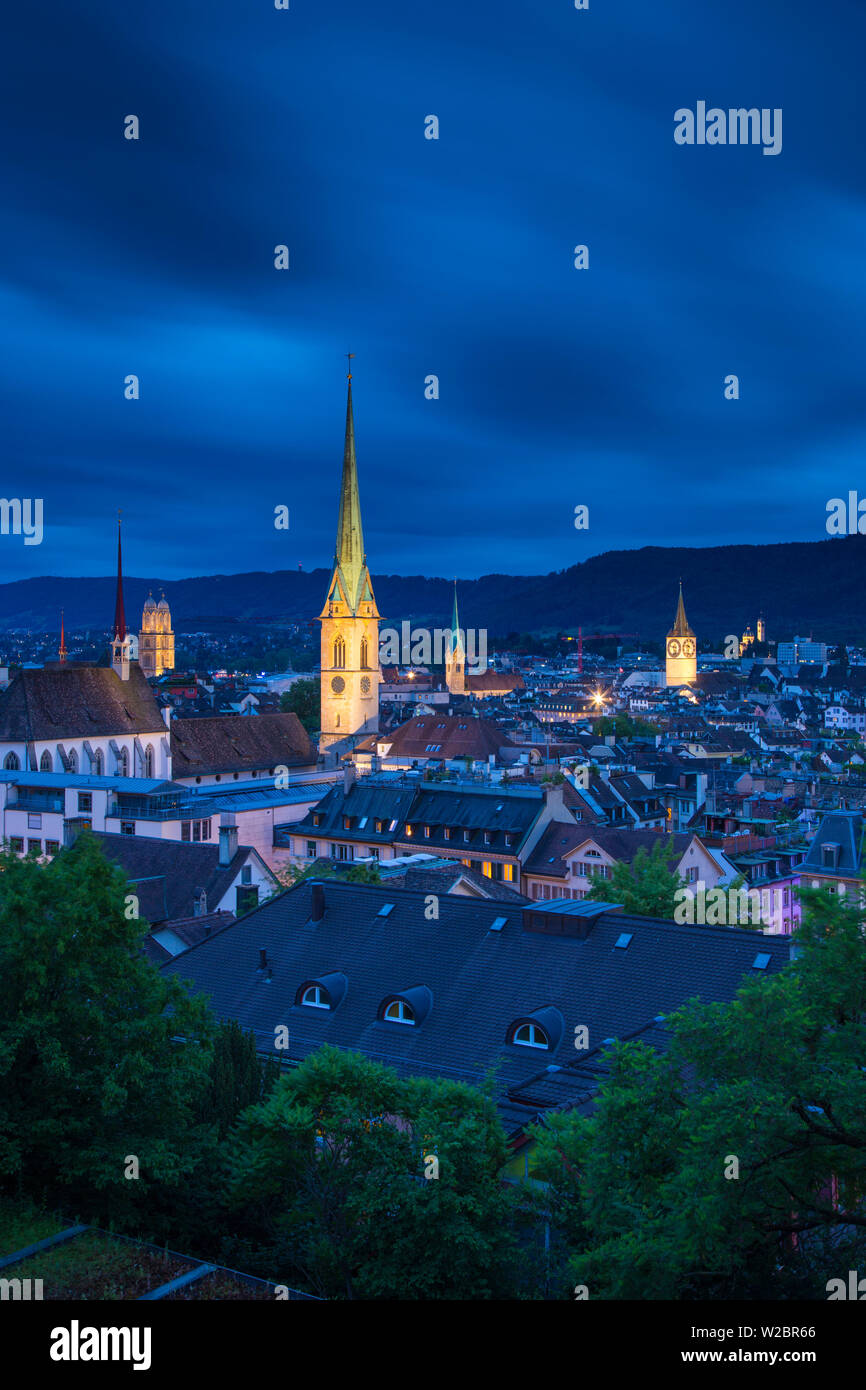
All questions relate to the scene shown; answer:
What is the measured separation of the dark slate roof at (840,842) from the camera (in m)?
53.4

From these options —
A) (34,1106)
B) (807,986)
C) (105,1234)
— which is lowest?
(105,1234)

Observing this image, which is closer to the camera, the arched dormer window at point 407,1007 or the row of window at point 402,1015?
the row of window at point 402,1015

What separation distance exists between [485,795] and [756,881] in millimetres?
13873

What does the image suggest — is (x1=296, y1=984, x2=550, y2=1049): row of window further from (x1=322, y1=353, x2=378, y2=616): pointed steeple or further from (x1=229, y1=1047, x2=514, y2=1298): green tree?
(x1=322, y1=353, x2=378, y2=616): pointed steeple

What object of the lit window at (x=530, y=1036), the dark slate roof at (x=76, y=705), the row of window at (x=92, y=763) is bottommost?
the lit window at (x=530, y=1036)

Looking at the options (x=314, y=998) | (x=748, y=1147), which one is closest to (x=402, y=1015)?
(x=314, y=998)

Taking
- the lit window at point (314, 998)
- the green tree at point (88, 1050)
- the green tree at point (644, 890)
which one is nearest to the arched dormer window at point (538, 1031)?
the lit window at point (314, 998)

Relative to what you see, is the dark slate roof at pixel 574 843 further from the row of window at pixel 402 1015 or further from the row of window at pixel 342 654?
the row of window at pixel 342 654

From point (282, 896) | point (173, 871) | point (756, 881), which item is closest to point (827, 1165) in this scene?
point (282, 896)

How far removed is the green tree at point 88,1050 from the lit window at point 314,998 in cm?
768

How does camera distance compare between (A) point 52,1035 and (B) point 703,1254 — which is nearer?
(B) point 703,1254

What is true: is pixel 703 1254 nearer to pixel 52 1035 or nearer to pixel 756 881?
pixel 52 1035

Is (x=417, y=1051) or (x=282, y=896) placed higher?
(x=282, y=896)
